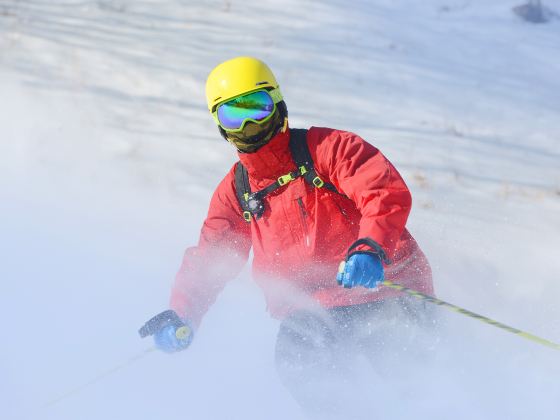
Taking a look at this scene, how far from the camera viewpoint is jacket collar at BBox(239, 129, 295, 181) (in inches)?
130

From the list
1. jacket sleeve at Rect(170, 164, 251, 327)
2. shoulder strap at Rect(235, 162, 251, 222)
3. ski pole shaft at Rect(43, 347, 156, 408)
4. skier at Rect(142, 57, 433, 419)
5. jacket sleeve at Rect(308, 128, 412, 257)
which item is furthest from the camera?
ski pole shaft at Rect(43, 347, 156, 408)

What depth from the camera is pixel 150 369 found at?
4.21 meters

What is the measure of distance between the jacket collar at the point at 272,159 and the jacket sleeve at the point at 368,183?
123 mm

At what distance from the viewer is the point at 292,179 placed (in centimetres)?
335

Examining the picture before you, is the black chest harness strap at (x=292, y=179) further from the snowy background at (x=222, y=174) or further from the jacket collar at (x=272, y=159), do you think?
the snowy background at (x=222, y=174)

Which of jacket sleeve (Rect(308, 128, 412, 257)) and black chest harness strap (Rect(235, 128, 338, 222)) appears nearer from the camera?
jacket sleeve (Rect(308, 128, 412, 257))

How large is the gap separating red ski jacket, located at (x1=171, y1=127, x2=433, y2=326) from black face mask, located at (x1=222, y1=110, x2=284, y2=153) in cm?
3

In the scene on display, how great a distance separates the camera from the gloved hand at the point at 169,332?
357cm

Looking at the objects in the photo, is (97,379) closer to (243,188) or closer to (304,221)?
(243,188)

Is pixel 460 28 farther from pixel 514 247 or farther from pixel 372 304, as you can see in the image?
pixel 372 304

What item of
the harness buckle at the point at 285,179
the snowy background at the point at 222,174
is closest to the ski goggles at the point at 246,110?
the harness buckle at the point at 285,179

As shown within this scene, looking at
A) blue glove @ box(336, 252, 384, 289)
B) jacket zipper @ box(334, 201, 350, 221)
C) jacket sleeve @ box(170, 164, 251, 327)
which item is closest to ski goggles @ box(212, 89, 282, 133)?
jacket sleeve @ box(170, 164, 251, 327)

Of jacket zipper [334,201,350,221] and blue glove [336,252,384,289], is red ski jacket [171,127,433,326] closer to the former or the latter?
jacket zipper [334,201,350,221]

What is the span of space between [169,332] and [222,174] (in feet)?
8.53
